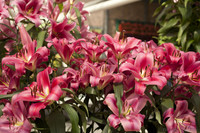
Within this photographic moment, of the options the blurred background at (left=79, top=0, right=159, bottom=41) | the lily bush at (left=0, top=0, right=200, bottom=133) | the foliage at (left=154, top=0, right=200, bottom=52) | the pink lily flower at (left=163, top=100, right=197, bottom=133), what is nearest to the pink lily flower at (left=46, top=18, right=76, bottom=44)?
the lily bush at (left=0, top=0, right=200, bottom=133)

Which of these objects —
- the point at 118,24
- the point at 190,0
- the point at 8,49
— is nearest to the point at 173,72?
the point at 8,49

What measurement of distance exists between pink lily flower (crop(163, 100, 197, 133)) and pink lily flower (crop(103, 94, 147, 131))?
8 centimetres

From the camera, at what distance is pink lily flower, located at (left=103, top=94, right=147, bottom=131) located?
46 centimetres

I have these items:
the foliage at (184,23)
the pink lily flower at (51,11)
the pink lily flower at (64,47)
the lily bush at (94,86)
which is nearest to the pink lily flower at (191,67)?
the lily bush at (94,86)

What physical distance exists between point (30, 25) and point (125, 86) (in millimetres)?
296

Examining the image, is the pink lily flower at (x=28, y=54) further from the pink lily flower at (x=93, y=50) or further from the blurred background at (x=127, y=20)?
the blurred background at (x=127, y=20)

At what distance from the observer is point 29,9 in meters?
0.60

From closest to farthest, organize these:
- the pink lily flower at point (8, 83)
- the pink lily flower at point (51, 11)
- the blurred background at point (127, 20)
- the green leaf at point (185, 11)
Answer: the pink lily flower at point (8, 83)
the pink lily flower at point (51, 11)
the green leaf at point (185, 11)
the blurred background at point (127, 20)

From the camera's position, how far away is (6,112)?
477 mm

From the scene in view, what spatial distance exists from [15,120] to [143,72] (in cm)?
30

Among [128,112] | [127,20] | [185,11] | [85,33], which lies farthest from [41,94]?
[127,20]

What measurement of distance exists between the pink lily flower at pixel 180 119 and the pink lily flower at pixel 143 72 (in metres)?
0.09

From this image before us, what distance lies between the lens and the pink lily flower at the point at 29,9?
574 mm

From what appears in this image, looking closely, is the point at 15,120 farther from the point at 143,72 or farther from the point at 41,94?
the point at 143,72
